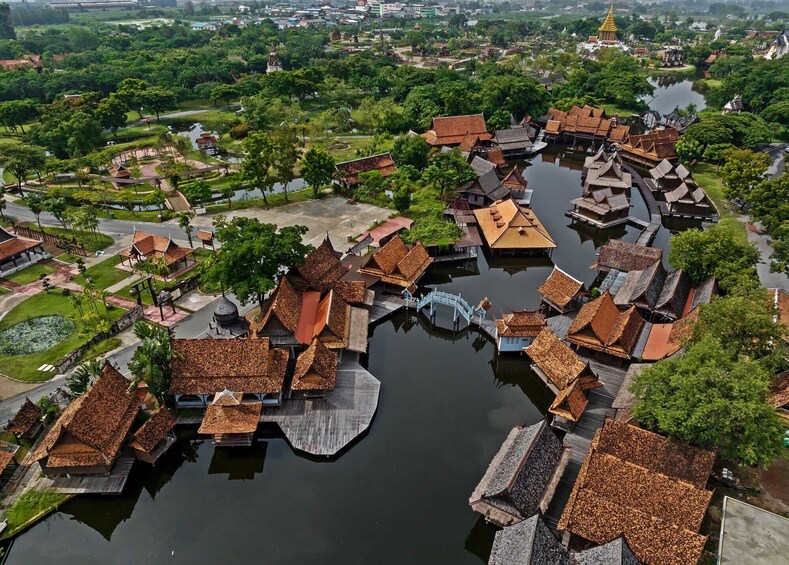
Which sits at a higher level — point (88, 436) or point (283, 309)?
point (283, 309)

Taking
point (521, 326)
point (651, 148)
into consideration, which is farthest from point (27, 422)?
point (651, 148)

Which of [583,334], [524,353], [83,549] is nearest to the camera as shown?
[83,549]

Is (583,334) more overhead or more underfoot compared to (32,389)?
more overhead

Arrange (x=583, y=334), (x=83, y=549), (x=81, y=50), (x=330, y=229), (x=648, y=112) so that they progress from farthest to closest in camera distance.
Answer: (x=81, y=50) < (x=648, y=112) < (x=330, y=229) < (x=583, y=334) < (x=83, y=549)

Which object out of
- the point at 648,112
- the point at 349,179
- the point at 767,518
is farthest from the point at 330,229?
the point at 648,112

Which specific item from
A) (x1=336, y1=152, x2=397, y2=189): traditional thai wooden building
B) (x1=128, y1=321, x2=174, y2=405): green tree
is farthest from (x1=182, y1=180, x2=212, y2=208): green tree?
(x1=128, y1=321, x2=174, y2=405): green tree

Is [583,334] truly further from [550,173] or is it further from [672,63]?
[672,63]

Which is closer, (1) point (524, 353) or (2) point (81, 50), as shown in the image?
(1) point (524, 353)

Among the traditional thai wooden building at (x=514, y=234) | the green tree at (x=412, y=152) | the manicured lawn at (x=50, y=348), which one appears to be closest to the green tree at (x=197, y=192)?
the manicured lawn at (x=50, y=348)

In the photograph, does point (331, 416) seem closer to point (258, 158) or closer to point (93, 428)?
point (93, 428)
